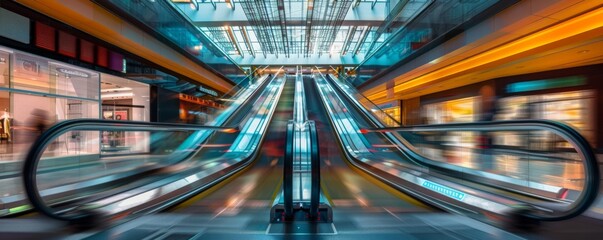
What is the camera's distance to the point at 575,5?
5.77 metres

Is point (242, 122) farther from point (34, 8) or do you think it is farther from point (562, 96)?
point (562, 96)

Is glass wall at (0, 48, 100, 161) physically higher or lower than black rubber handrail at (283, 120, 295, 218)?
higher

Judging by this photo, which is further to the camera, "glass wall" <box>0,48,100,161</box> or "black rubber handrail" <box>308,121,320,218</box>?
"glass wall" <box>0,48,100,161</box>

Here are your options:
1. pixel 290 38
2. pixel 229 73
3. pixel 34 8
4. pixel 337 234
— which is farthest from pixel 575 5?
pixel 290 38

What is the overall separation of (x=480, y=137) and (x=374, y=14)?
13547 millimetres

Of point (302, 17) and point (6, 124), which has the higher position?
point (302, 17)

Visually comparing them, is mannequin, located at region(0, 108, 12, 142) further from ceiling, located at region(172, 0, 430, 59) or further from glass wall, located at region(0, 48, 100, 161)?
ceiling, located at region(172, 0, 430, 59)

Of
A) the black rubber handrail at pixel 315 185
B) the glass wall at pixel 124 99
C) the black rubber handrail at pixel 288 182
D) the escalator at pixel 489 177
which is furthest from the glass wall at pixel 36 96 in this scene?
the escalator at pixel 489 177

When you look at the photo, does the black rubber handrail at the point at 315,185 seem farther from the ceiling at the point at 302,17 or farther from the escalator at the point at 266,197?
the ceiling at the point at 302,17

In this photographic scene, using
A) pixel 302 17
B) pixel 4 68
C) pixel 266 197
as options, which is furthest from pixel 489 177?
pixel 302 17

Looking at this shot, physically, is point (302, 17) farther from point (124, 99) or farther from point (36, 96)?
point (36, 96)

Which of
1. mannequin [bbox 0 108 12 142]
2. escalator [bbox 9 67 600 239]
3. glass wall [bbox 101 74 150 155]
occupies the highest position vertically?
glass wall [bbox 101 74 150 155]

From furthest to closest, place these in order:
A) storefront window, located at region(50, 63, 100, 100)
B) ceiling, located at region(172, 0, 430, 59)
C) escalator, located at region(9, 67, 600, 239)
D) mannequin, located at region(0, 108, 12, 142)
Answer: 1. ceiling, located at region(172, 0, 430, 59)
2. storefront window, located at region(50, 63, 100, 100)
3. mannequin, located at region(0, 108, 12, 142)
4. escalator, located at region(9, 67, 600, 239)

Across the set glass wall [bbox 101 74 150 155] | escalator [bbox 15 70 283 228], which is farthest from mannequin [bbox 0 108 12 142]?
glass wall [bbox 101 74 150 155]
